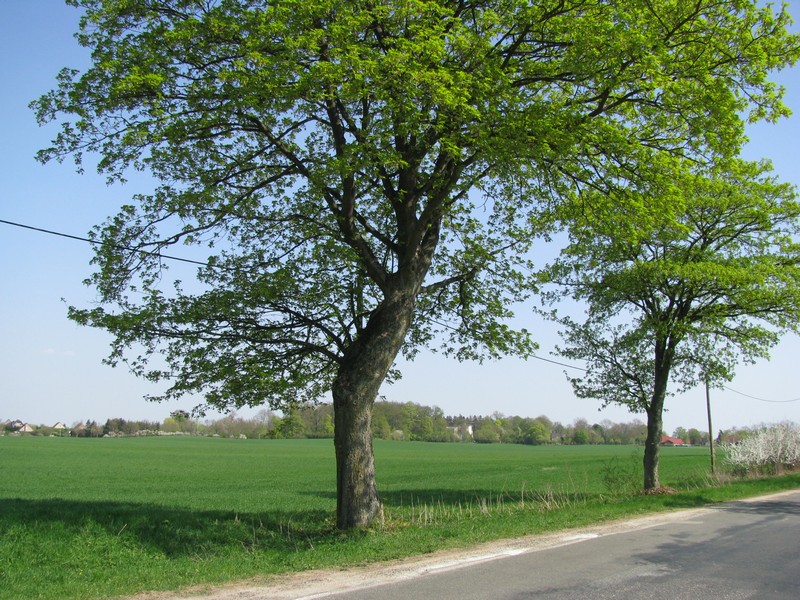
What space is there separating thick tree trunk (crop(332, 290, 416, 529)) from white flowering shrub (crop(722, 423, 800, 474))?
25.9 meters

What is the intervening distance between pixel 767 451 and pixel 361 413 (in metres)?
28.5

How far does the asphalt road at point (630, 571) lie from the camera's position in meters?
6.50

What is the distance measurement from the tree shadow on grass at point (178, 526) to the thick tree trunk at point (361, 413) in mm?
731

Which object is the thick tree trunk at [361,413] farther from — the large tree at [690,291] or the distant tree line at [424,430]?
the distant tree line at [424,430]

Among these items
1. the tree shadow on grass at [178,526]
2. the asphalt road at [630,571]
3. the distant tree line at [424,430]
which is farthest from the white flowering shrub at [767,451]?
the distant tree line at [424,430]

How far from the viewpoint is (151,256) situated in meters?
12.4

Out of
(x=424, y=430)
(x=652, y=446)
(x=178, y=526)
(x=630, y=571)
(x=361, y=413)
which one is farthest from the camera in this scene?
(x=424, y=430)

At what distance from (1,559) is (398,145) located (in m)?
9.83

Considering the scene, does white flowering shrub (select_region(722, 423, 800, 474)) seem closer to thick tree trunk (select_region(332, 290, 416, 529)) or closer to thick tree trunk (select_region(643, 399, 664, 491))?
thick tree trunk (select_region(643, 399, 664, 491))

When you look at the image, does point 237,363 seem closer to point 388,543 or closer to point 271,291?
point 271,291

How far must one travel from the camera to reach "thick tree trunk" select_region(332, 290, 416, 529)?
1159 cm

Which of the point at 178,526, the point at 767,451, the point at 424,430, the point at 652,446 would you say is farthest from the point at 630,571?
the point at 424,430

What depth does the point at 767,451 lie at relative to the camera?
1252 inches

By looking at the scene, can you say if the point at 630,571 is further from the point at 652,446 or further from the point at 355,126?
the point at 652,446
